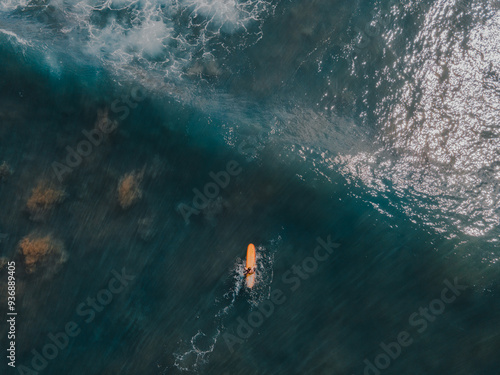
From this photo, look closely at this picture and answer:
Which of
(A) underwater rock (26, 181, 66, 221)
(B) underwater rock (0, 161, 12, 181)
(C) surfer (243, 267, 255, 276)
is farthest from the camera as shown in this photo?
(B) underwater rock (0, 161, 12, 181)

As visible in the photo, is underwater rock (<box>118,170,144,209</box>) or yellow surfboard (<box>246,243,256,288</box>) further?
underwater rock (<box>118,170,144,209</box>)

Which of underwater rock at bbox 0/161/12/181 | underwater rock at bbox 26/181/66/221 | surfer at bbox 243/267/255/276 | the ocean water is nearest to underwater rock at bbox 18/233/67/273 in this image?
the ocean water

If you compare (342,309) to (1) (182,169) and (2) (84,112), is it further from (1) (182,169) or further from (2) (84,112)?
(2) (84,112)

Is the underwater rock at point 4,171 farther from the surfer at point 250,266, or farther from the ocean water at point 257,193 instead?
the surfer at point 250,266

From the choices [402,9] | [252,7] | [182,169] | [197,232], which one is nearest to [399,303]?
[197,232]

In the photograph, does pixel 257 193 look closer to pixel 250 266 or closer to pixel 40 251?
pixel 250 266

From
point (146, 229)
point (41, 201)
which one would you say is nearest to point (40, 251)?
point (41, 201)

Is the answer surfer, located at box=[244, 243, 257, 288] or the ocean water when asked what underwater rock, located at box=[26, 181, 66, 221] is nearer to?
the ocean water
